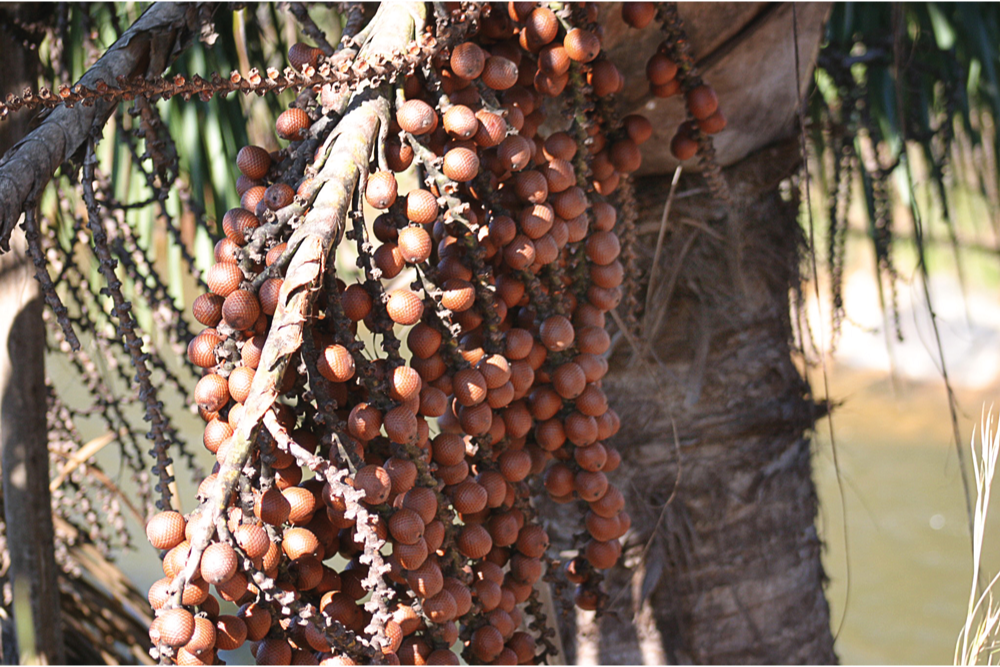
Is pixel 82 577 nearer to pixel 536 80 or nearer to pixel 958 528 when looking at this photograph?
pixel 536 80

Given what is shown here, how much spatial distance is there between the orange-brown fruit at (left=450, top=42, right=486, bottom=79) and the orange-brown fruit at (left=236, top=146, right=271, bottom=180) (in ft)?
0.64

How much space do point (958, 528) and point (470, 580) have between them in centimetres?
541

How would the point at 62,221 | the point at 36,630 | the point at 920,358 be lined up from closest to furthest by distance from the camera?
the point at 36,630
the point at 62,221
the point at 920,358

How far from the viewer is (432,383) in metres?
0.80

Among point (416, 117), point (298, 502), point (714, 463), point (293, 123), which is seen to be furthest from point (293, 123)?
point (714, 463)

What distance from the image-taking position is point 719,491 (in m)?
1.41

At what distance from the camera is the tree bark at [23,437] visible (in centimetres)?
120

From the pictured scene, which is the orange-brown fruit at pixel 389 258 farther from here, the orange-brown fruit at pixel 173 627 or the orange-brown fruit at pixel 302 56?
the orange-brown fruit at pixel 173 627

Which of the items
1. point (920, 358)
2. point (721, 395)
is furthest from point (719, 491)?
point (920, 358)

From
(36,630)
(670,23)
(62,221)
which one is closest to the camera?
(670,23)

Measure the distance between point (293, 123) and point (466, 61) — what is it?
0.55 feet

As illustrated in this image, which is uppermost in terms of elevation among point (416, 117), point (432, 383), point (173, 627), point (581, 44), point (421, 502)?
point (581, 44)

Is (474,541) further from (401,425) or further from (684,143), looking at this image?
(684,143)

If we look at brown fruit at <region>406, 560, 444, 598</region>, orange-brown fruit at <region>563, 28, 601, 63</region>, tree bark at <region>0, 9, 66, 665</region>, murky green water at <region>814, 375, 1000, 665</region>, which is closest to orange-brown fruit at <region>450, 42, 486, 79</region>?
orange-brown fruit at <region>563, 28, 601, 63</region>
